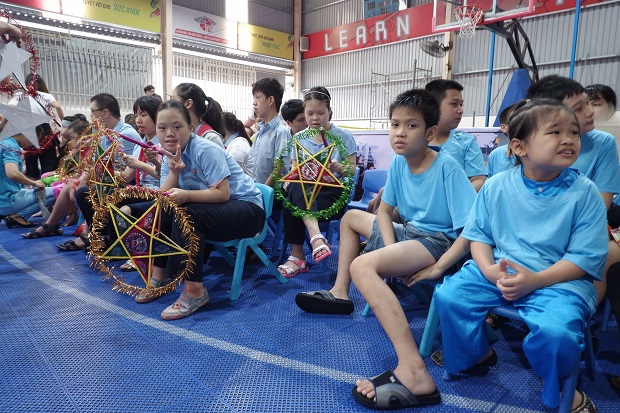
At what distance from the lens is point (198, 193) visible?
7.23 feet

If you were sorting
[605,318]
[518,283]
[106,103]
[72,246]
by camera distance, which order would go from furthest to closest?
[72,246], [106,103], [605,318], [518,283]

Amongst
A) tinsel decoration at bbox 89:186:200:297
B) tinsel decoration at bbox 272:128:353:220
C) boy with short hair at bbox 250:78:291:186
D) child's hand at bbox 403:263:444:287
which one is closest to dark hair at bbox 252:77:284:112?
boy with short hair at bbox 250:78:291:186

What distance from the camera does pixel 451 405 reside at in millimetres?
1456

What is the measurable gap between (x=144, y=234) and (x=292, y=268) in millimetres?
1086

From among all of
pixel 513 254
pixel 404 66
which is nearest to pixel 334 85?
pixel 404 66

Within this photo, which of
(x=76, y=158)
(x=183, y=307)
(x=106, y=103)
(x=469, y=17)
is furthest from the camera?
(x=469, y=17)

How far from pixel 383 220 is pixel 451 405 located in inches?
33.7

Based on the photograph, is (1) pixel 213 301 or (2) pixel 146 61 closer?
(1) pixel 213 301

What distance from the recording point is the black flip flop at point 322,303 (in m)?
2.17

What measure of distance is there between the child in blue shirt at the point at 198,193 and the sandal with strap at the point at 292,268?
1.75 feet

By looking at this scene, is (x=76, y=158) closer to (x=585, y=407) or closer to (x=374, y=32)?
(x=585, y=407)

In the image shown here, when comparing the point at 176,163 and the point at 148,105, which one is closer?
the point at 176,163

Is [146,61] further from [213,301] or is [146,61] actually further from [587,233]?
[587,233]

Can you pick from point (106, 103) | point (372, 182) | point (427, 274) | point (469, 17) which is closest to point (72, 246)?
point (106, 103)
